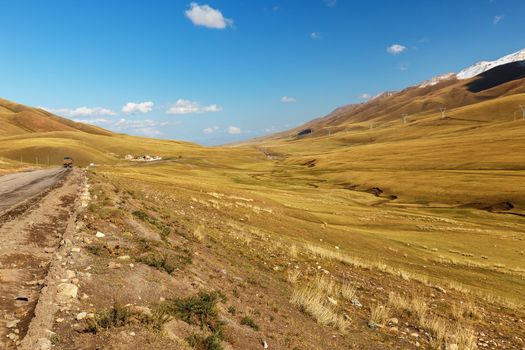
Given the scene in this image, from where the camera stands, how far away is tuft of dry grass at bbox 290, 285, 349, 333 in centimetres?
1386

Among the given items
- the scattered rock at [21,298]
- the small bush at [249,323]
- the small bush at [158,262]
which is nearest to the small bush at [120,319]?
the scattered rock at [21,298]

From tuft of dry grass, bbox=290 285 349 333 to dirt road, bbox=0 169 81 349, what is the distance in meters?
9.19

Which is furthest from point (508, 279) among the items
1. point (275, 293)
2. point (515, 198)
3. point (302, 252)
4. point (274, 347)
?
point (515, 198)

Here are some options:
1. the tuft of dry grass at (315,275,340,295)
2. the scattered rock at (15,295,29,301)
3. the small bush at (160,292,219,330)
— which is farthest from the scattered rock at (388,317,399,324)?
the scattered rock at (15,295,29,301)

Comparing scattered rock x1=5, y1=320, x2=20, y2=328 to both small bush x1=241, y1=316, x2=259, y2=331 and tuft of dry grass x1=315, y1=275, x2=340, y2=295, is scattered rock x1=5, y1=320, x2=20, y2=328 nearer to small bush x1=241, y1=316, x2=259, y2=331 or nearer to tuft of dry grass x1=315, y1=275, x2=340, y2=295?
small bush x1=241, y1=316, x2=259, y2=331

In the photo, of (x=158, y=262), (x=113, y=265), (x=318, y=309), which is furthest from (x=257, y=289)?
(x=113, y=265)

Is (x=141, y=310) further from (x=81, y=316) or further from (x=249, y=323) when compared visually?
(x=249, y=323)

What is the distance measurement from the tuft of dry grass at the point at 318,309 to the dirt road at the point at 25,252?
9189 mm

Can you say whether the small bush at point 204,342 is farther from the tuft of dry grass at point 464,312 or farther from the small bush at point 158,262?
the tuft of dry grass at point 464,312

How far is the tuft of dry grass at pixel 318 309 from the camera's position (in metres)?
13.9

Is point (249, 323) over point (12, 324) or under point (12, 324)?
under

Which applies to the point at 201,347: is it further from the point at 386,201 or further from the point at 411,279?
the point at 386,201

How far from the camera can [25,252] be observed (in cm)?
1239

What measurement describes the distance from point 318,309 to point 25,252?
10.6 meters
